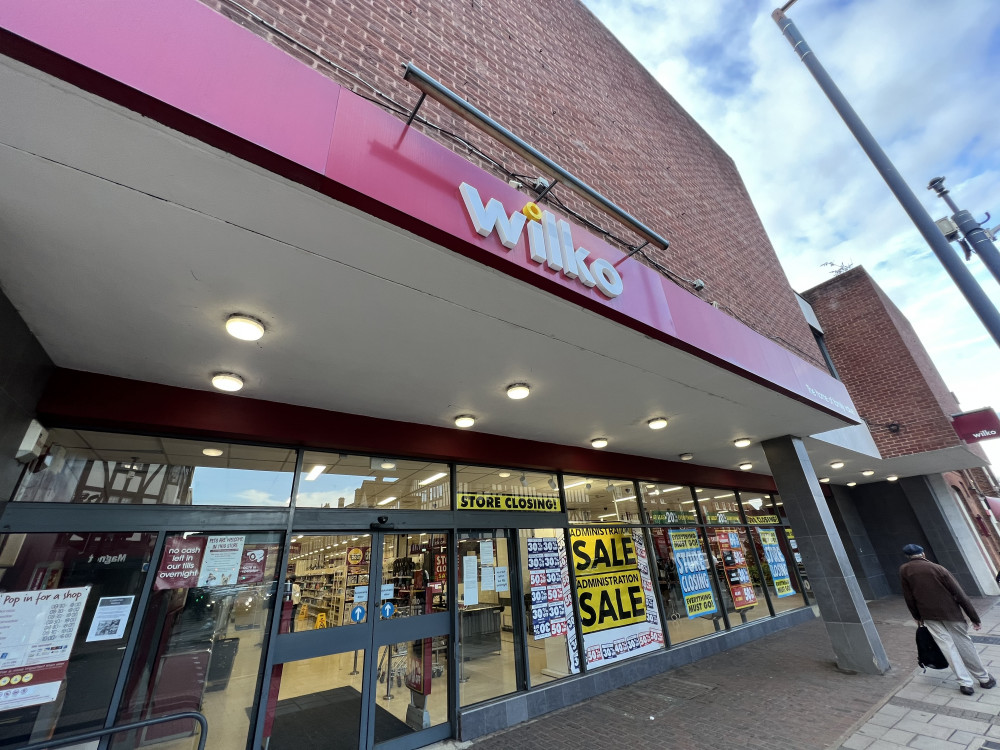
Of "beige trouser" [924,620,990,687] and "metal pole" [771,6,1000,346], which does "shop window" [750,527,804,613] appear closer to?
"beige trouser" [924,620,990,687]

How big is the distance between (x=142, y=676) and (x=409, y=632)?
2.39 meters

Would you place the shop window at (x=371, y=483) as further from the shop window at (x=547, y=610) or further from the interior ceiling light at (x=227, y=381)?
the shop window at (x=547, y=610)

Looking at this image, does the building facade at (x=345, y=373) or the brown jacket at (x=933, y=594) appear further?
the brown jacket at (x=933, y=594)

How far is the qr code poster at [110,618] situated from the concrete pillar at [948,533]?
18600mm

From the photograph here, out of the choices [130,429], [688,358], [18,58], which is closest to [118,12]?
[18,58]

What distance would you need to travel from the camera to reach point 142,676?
3.73 meters

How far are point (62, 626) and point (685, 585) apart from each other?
863 centimetres

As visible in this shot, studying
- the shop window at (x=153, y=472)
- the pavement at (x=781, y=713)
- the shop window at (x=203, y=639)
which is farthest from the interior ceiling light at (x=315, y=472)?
the pavement at (x=781, y=713)

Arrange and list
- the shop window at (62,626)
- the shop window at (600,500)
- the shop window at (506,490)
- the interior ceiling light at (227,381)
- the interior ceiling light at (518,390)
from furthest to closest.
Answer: the shop window at (600,500) < the shop window at (506,490) < the interior ceiling light at (518,390) < the interior ceiling light at (227,381) < the shop window at (62,626)

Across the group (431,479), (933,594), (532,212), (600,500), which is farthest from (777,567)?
(532,212)

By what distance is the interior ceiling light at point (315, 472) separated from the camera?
16.2 ft

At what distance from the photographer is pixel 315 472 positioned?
16.4 feet

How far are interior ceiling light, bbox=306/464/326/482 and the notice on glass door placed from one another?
2002 millimetres

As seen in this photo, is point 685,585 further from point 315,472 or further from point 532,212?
point 532,212
